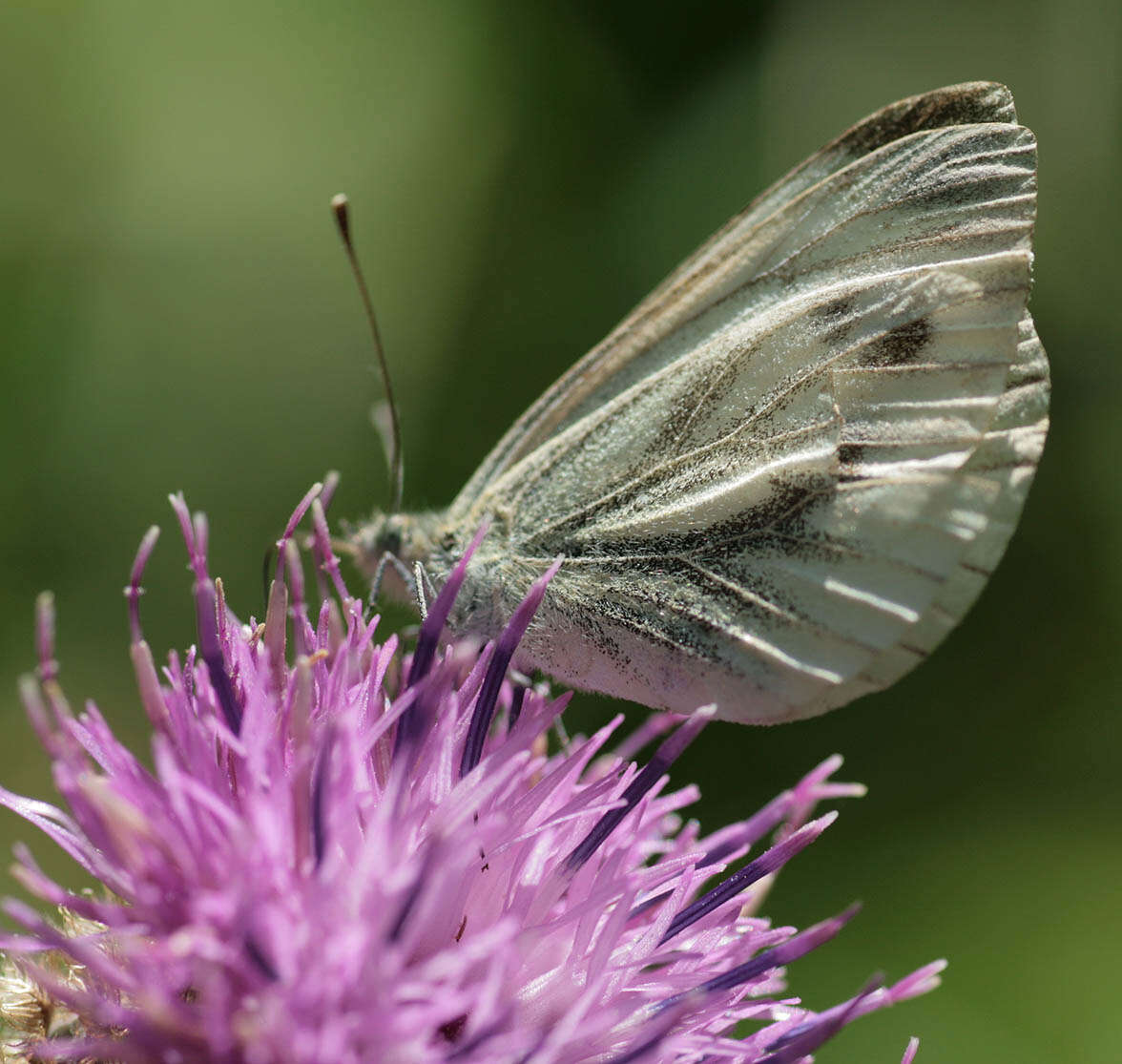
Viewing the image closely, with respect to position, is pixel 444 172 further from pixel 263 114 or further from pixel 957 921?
pixel 957 921

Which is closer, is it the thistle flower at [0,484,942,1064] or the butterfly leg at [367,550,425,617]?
the thistle flower at [0,484,942,1064]

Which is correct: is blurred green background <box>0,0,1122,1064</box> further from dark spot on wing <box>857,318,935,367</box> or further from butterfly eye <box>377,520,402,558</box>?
dark spot on wing <box>857,318,935,367</box>

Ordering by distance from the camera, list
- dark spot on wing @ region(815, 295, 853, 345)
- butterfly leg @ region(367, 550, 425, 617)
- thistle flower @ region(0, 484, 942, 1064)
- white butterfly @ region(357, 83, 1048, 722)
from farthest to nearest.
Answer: butterfly leg @ region(367, 550, 425, 617) < dark spot on wing @ region(815, 295, 853, 345) < white butterfly @ region(357, 83, 1048, 722) < thistle flower @ region(0, 484, 942, 1064)

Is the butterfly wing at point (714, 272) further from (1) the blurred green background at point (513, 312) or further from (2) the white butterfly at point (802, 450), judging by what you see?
(1) the blurred green background at point (513, 312)

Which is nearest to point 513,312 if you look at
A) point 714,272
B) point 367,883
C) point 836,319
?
point 714,272

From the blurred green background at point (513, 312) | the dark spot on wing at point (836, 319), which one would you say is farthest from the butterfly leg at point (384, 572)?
the blurred green background at point (513, 312)

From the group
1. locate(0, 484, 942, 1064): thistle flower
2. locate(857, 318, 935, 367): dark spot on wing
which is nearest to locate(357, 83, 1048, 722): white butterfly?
locate(857, 318, 935, 367): dark spot on wing

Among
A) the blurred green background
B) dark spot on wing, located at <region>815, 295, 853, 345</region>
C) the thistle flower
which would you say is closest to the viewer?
the thistle flower

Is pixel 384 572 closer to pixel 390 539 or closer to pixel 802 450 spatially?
pixel 390 539
